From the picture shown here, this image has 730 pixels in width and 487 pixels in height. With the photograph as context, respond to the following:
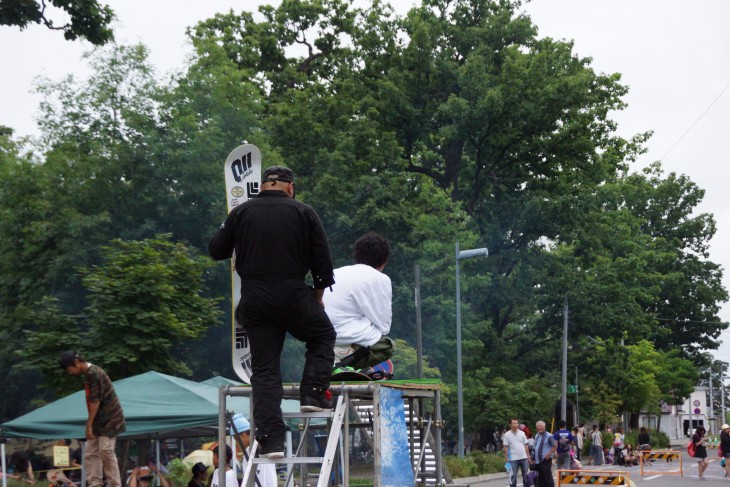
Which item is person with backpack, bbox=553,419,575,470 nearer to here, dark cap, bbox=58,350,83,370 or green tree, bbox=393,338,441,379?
green tree, bbox=393,338,441,379

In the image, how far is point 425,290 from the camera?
45594 mm

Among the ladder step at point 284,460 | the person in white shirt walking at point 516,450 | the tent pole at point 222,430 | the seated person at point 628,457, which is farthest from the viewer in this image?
the seated person at point 628,457

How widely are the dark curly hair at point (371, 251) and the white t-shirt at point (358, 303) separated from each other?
11 centimetres

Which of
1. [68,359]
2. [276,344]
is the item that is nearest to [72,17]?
[68,359]

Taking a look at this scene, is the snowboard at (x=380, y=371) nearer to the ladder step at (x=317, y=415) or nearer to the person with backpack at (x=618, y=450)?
the ladder step at (x=317, y=415)

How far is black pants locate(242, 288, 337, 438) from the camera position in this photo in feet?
19.6

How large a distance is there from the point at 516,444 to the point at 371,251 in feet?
62.4

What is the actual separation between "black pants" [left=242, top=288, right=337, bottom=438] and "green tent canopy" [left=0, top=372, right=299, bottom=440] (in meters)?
8.06

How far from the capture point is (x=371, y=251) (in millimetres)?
7625

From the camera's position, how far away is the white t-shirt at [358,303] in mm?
7457

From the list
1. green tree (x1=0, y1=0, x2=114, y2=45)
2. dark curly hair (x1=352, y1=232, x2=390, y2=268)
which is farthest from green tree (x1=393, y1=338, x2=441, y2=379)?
dark curly hair (x1=352, y1=232, x2=390, y2=268)

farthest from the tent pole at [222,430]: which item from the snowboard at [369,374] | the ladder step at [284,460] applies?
the snowboard at [369,374]

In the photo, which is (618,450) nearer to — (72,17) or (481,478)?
(481,478)

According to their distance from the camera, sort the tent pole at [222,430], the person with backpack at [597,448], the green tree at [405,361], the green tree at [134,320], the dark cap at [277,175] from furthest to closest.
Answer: the person with backpack at [597,448] < the green tree at [405,361] < the green tree at [134,320] < the tent pole at [222,430] < the dark cap at [277,175]
